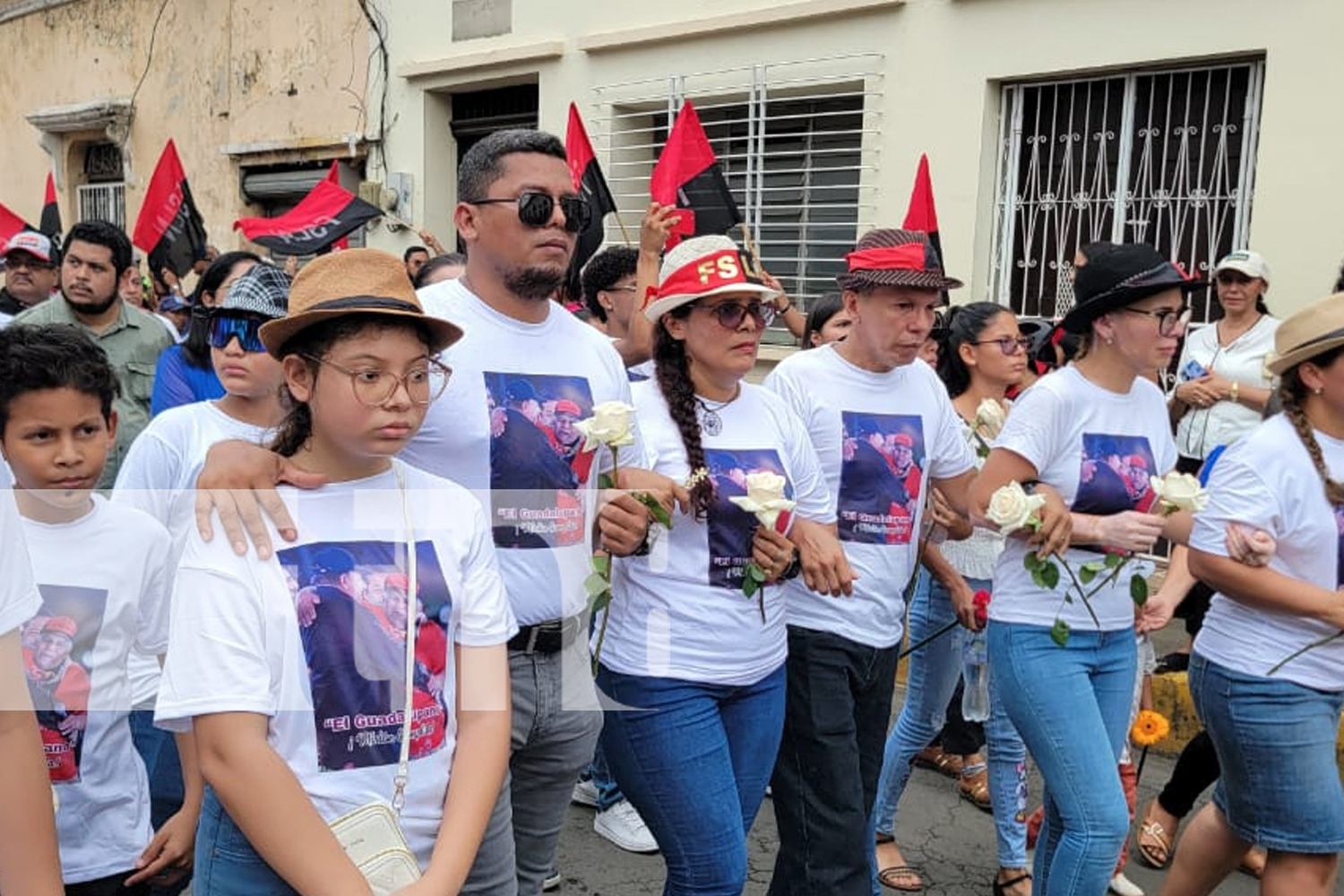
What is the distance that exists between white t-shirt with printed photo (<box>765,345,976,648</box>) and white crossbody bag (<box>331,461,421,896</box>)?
1.48 metres

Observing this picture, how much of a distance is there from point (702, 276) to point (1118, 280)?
122 cm

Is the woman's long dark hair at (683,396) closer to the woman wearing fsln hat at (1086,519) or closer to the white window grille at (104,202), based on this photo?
the woman wearing fsln hat at (1086,519)

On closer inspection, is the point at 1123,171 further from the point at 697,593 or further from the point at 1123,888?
the point at 697,593

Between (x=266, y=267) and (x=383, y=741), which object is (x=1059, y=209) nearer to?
(x=266, y=267)

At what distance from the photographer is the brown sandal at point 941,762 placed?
504 centimetres

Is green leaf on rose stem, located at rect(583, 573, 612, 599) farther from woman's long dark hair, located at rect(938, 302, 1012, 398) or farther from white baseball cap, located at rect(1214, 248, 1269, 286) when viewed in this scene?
white baseball cap, located at rect(1214, 248, 1269, 286)

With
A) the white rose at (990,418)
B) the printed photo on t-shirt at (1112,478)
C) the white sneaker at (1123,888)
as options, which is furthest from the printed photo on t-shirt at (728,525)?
the white sneaker at (1123,888)

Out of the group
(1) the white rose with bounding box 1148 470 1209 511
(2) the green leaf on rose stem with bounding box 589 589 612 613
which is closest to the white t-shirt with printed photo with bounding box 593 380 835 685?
(2) the green leaf on rose stem with bounding box 589 589 612 613

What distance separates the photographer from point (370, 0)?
1134 cm

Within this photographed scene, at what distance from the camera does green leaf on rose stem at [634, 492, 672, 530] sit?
2.68 metres

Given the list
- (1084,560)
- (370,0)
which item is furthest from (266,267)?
(370,0)

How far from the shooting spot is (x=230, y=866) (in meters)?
1.93

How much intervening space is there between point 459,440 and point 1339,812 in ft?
7.94

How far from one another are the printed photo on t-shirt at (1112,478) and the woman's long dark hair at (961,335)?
1.27 metres
